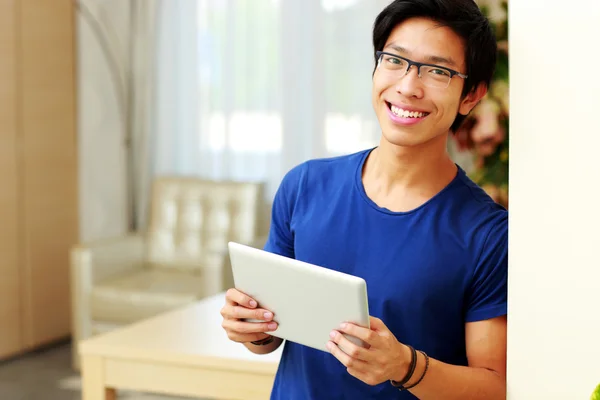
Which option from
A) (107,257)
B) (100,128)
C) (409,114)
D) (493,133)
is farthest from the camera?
(100,128)

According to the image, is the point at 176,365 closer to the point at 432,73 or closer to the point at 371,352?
the point at 371,352

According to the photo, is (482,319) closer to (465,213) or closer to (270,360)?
Result: (465,213)

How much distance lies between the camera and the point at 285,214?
5.11 feet

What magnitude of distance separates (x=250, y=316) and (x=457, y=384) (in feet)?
1.16

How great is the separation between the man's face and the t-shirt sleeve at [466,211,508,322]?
194mm

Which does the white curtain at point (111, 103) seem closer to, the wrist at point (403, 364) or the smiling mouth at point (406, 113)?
the smiling mouth at point (406, 113)

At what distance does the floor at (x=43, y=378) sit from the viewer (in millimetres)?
3908

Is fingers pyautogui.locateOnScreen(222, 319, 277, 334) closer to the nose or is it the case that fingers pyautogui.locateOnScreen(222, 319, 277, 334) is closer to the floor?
the nose

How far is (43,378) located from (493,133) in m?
2.50

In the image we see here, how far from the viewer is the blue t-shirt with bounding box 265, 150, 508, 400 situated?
4.42 ft

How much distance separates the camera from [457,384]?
1319mm

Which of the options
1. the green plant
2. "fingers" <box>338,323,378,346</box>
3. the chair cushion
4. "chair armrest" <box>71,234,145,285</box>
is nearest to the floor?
the chair cushion

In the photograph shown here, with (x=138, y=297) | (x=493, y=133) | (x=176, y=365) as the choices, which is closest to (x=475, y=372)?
(x=176, y=365)
